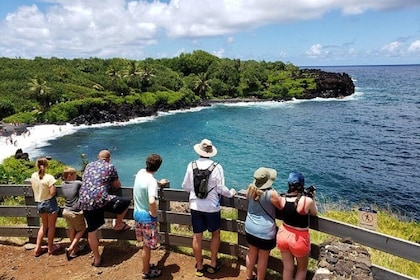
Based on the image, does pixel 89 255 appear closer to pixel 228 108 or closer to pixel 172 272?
pixel 172 272

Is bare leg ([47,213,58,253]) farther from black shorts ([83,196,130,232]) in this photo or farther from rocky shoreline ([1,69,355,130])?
rocky shoreline ([1,69,355,130])

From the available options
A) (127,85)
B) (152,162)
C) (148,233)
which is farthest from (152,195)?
(127,85)

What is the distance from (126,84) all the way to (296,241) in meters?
93.4

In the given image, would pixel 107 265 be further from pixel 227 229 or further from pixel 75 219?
pixel 227 229

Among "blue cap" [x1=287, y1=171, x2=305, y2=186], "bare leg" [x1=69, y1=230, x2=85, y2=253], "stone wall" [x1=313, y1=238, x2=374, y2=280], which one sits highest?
"blue cap" [x1=287, y1=171, x2=305, y2=186]

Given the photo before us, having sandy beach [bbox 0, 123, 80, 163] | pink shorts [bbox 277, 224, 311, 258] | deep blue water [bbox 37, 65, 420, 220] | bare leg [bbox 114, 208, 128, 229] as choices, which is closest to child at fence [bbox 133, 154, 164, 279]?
bare leg [bbox 114, 208, 128, 229]

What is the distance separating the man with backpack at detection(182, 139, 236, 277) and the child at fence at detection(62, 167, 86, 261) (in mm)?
2167

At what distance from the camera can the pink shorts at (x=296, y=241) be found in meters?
5.29

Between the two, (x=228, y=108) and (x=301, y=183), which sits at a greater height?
→ (x=301, y=183)

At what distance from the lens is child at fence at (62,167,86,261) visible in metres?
7.06

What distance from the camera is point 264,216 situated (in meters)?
5.63

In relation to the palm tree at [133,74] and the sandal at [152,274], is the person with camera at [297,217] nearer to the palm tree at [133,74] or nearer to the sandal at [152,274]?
the sandal at [152,274]

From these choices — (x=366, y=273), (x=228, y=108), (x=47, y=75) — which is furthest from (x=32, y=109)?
(x=366, y=273)

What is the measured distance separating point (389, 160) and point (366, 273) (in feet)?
144
